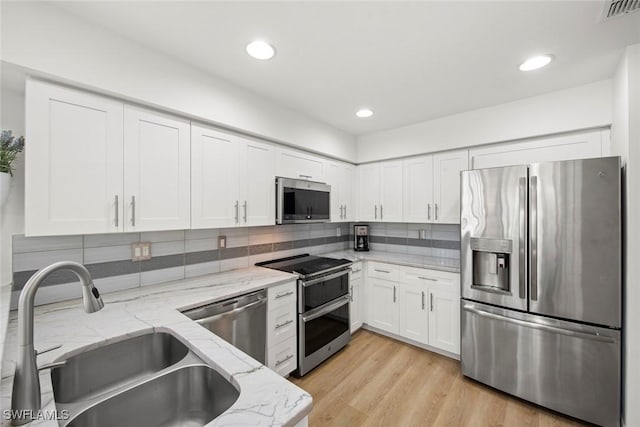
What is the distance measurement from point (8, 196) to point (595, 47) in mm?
3609

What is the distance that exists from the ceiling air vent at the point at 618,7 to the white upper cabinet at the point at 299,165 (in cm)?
226

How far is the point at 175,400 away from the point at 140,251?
1265 millimetres

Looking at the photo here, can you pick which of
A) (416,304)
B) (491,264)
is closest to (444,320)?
(416,304)

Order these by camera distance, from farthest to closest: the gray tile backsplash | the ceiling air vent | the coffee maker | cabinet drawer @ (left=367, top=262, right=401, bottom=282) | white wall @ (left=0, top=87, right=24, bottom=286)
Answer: the coffee maker, cabinet drawer @ (left=367, top=262, right=401, bottom=282), the gray tile backsplash, white wall @ (left=0, top=87, right=24, bottom=286), the ceiling air vent

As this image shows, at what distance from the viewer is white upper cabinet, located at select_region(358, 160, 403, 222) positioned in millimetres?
3262

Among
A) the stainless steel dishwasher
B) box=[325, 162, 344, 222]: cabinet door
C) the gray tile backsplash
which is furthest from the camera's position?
box=[325, 162, 344, 222]: cabinet door

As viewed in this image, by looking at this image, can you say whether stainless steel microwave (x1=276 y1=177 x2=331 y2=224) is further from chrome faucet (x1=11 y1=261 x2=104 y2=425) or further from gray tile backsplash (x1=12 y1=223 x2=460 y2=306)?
chrome faucet (x1=11 y1=261 x2=104 y2=425)

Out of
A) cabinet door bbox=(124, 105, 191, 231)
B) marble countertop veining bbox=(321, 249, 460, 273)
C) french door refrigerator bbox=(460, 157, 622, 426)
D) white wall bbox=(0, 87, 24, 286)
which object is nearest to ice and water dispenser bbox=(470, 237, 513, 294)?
french door refrigerator bbox=(460, 157, 622, 426)

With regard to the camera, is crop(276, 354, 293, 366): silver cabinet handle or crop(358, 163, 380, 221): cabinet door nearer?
crop(276, 354, 293, 366): silver cabinet handle

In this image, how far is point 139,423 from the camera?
0.98m

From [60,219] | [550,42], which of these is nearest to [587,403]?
[550,42]

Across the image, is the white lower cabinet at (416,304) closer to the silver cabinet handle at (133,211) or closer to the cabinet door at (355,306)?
the cabinet door at (355,306)

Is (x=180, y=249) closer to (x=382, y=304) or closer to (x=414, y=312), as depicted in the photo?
(x=382, y=304)

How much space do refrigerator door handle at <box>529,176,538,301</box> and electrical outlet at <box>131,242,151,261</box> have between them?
9.34 ft
